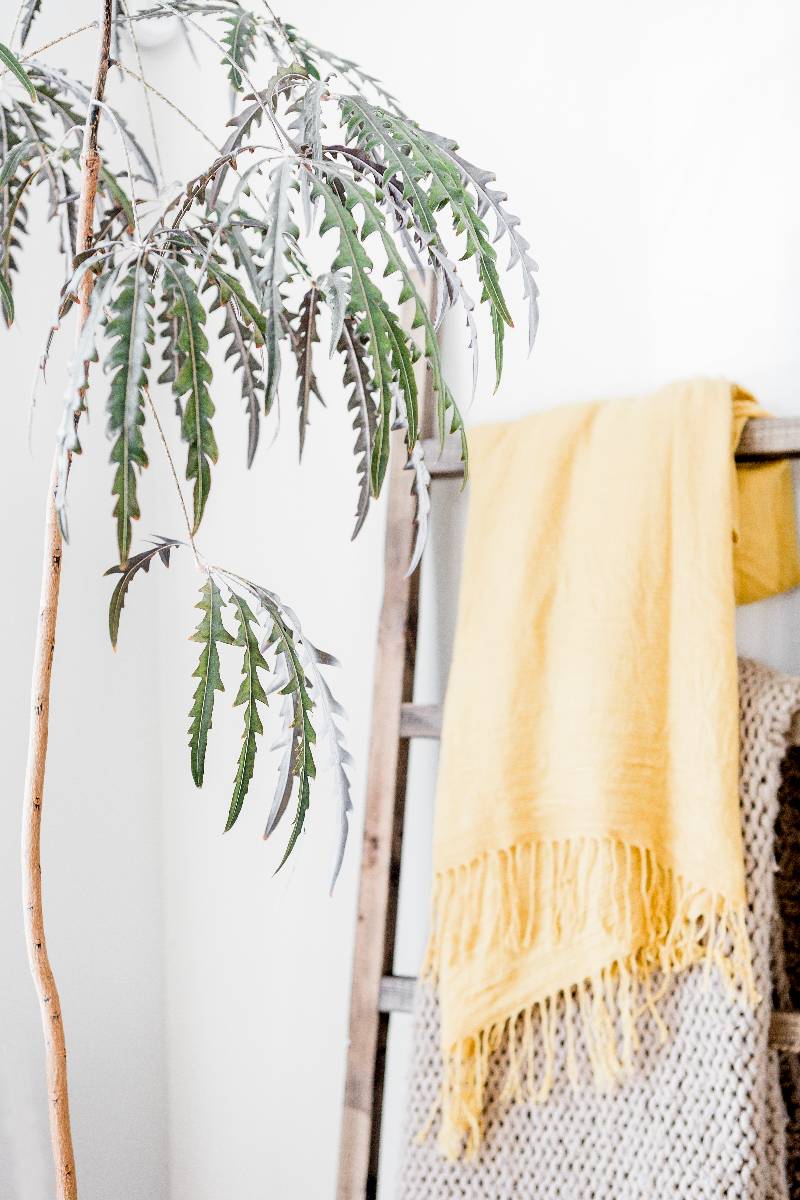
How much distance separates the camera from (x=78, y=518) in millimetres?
1223

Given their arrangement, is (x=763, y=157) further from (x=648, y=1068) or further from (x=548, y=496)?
(x=648, y=1068)

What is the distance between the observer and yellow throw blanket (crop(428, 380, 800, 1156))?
912mm

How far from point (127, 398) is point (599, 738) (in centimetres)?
57

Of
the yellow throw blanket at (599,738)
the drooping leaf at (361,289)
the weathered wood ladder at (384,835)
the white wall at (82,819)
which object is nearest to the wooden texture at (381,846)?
the weathered wood ladder at (384,835)

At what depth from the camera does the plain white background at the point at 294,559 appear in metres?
1.06

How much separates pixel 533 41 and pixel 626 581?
631 mm

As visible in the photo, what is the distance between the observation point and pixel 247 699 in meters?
0.63

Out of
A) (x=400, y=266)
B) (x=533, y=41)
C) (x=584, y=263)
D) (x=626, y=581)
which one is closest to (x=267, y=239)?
(x=400, y=266)

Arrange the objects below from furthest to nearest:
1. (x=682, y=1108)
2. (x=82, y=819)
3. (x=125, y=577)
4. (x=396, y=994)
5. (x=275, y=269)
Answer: (x=82, y=819) → (x=396, y=994) → (x=682, y=1108) → (x=125, y=577) → (x=275, y=269)

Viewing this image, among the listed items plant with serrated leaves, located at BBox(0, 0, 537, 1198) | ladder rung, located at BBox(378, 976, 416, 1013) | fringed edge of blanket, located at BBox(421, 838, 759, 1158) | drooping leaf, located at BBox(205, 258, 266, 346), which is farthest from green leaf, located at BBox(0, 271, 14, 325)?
ladder rung, located at BBox(378, 976, 416, 1013)

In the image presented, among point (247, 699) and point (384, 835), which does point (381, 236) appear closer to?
point (247, 699)

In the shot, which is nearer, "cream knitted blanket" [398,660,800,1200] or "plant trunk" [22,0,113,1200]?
"plant trunk" [22,0,113,1200]

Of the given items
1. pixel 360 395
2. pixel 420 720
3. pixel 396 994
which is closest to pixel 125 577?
pixel 360 395

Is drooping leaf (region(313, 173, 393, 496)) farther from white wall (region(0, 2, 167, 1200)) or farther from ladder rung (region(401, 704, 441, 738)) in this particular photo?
white wall (region(0, 2, 167, 1200))
